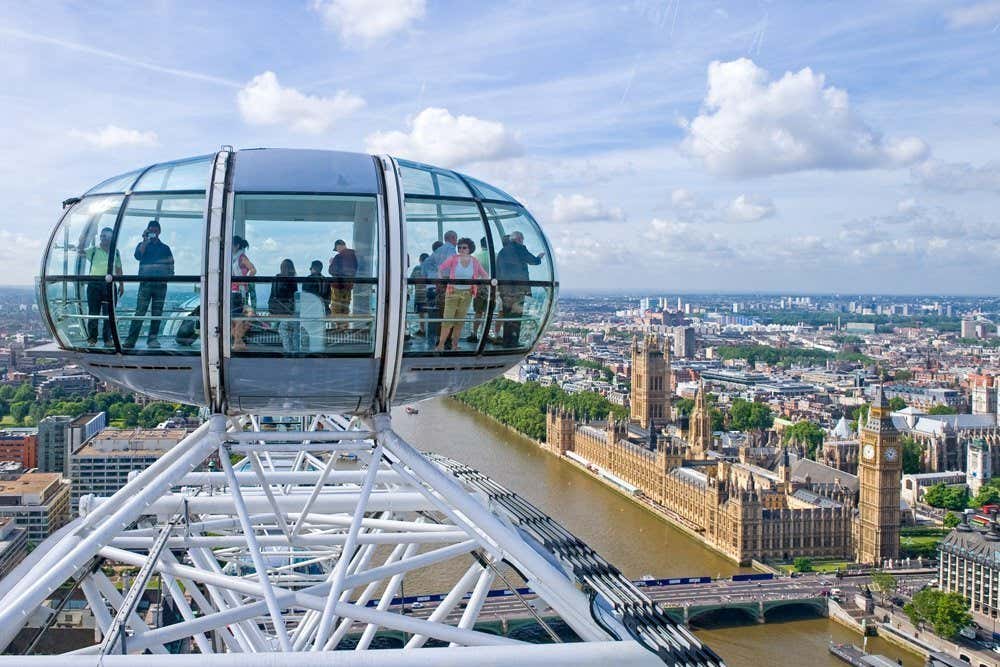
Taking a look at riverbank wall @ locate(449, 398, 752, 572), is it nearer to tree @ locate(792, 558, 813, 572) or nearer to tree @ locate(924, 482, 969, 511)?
tree @ locate(792, 558, 813, 572)

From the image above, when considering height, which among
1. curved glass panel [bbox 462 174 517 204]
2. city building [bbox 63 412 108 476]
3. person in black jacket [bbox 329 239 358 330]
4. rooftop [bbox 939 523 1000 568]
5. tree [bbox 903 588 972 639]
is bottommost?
tree [bbox 903 588 972 639]

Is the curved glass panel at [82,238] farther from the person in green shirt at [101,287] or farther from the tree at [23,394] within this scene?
the tree at [23,394]

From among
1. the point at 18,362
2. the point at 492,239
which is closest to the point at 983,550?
the point at 492,239

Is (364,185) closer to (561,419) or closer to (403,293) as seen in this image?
(403,293)

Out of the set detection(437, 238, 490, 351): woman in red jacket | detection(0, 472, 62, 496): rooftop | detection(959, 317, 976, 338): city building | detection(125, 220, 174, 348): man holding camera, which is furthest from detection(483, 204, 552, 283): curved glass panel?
detection(959, 317, 976, 338): city building

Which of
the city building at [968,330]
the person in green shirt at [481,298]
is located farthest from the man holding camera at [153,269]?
the city building at [968,330]

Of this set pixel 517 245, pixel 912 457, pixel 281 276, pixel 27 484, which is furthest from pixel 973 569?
pixel 27 484
